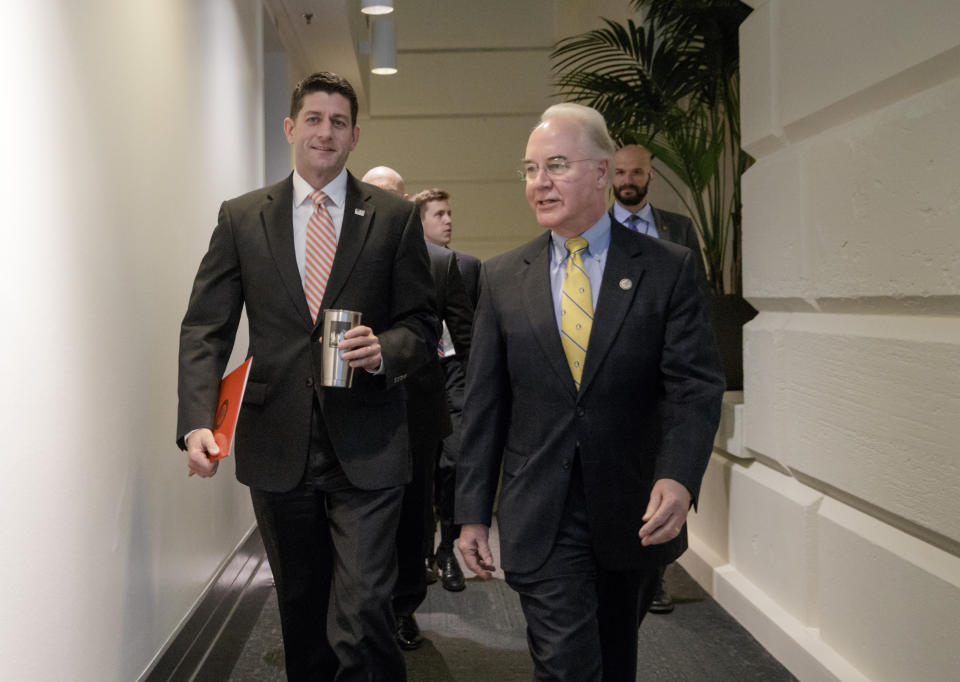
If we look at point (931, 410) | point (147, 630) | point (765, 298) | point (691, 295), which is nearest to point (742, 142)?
point (765, 298)

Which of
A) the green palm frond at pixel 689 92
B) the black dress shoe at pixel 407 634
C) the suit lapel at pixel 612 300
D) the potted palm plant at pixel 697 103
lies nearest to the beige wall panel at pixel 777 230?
the potted palm plant at pixel 697 103

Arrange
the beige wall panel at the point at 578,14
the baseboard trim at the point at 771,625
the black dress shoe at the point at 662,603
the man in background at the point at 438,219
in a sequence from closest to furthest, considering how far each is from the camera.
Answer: the baseboard trim at the point at 771,625 → the black dress shoe at the point at 662,603 → the man in background at the point at 438,219 → the beige wall panel at the point at 578,14

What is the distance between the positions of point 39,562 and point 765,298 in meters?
2.52

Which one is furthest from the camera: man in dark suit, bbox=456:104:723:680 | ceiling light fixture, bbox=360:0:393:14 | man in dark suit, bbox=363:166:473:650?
ceiling light fixture, bbox=360:0:393:14

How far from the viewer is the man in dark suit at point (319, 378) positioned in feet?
7.90

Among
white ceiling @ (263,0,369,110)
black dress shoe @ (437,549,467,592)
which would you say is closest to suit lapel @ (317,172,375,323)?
black dress shoe @ (437,549,467,592)

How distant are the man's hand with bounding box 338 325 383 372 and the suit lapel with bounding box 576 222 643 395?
1.71 feet

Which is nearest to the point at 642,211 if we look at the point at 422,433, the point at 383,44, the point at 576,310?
the point at 422,433

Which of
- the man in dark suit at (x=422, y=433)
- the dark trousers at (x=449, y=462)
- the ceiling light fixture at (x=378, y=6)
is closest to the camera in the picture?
the man in dark suit at (x=422, y=433)

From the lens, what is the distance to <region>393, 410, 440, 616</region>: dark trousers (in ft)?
11.4

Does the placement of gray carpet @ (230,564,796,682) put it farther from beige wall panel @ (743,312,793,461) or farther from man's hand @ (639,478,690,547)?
man's hand @ (639,478,690,547)

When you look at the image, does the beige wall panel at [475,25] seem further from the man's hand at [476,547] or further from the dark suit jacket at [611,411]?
the man's hand at [476,547]

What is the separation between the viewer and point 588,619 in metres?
2.00

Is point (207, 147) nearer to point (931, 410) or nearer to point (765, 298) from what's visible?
point (765, 298)
